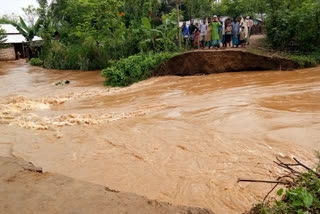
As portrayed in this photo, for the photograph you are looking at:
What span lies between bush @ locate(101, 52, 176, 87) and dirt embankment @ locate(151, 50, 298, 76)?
0.31 m

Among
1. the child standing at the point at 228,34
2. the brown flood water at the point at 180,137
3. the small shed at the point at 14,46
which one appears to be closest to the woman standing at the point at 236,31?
the child standing at the point at 228,34

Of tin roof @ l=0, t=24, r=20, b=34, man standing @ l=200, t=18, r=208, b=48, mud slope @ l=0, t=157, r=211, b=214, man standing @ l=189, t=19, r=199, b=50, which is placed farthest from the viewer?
tin roof @ l=0, t=24, r=20, b=34

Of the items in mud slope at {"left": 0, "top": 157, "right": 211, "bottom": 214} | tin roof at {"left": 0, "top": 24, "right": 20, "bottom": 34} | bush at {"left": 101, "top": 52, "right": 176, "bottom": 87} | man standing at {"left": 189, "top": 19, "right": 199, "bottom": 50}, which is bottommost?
mud slope at {"left": 0, "top": 157, "right": 211, "bottom": 214}

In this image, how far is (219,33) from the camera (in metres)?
12.4

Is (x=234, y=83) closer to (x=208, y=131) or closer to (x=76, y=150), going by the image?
(x=208, y=131)

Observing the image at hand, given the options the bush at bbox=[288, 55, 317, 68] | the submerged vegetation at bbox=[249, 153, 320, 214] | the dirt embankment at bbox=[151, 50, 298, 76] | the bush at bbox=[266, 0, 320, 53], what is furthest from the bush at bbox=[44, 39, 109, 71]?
the submerged vegetation at bbox=[249, 153, 320, 214]

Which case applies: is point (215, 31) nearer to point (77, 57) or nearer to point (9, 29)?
point (77, 57)

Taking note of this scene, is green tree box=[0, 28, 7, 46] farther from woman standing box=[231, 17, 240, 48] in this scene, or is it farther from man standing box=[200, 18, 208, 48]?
woman standing box=[231, 17, 240, 48]

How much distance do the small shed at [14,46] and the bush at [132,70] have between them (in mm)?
16452

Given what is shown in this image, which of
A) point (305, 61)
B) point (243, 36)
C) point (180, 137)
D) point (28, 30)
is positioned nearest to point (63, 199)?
point (180, 137)

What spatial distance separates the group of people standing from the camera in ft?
37.9

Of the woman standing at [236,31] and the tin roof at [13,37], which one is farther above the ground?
the tin roof at [13,37]

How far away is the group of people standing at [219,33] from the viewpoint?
1156 cm

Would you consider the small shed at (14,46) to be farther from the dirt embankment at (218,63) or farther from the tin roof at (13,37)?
the dirt embankment at (218,63)
